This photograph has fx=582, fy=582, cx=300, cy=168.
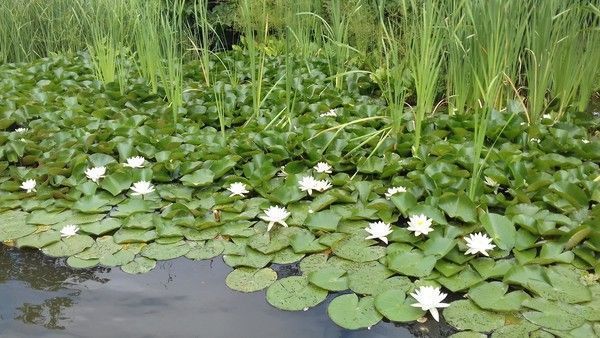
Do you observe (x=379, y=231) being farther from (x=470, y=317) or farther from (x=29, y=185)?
(x=29, y=185)

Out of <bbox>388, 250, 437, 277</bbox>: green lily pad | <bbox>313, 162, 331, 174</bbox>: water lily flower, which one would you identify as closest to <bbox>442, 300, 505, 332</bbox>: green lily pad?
<bbox>388, 250, 437, 277</bbox>: green lily pad

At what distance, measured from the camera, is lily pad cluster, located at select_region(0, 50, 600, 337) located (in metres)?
1.63

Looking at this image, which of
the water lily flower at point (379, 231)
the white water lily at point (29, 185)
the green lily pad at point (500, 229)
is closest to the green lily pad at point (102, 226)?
the white water lily at point (29, 185)

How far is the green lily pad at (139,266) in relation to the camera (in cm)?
185

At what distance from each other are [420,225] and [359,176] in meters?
0.51

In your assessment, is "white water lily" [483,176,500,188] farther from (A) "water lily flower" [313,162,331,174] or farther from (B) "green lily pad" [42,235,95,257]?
(B) "green lily pad" [42,235,95,257]

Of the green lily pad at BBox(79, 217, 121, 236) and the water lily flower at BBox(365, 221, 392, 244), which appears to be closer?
the water lily flower at BBox(365, 221, 392, 244)

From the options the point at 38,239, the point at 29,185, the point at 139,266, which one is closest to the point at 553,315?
the point at 139,266

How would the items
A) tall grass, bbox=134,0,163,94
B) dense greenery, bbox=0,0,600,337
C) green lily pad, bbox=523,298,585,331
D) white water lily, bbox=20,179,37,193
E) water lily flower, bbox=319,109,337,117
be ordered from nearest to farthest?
1. green lily pad, bbox=523,298,585,331
2. dense greenery, bbox=0,0,600,337
3. white water lily, bbox=20,179,37,193
4. water lily flower, bbox=319,109,337,117
5. tall grass, bbox=134,0,163,94

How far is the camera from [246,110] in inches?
119

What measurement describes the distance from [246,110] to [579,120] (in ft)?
5.29

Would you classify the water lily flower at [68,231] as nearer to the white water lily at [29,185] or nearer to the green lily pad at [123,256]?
the green lily pad at [123,256]

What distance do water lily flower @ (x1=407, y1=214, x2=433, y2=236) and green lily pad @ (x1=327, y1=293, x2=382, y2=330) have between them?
31 cm

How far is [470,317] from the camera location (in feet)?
5.02
